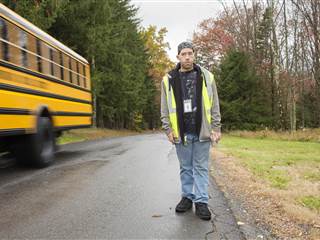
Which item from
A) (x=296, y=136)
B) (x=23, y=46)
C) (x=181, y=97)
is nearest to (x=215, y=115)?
(x=181, y=97)

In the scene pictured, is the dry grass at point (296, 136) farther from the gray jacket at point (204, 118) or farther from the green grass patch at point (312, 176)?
the gray jacket at point (204, 118)

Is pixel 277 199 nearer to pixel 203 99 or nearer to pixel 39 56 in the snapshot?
pixel 203 99

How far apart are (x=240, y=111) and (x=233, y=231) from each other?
30.3 meters

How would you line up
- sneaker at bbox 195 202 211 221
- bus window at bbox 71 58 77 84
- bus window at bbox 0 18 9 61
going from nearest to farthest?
1. sneaker at bbox 195 202 211 221
2. bus window at bbox 0 18 9 61
3. bus window at bbox 71 58 77 84

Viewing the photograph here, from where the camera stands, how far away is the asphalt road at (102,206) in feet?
14.6

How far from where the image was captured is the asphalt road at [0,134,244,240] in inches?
175

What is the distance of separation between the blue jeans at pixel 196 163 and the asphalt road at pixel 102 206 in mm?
279

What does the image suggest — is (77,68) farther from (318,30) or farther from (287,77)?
(287,77)

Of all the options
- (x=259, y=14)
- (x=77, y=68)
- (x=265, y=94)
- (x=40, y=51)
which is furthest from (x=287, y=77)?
(x=40, y=51)

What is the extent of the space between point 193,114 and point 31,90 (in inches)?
191

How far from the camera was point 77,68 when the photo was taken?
13117mm

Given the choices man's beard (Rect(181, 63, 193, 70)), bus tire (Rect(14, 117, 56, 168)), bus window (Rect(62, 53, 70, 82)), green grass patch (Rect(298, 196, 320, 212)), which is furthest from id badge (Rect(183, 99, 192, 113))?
bus window (Rect(62, 53, 70, 82))

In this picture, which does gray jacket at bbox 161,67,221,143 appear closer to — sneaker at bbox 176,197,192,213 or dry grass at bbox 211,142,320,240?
sneaker at bbox 176,197,192,213

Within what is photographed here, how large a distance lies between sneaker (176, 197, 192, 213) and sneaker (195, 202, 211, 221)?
0.17 meters
